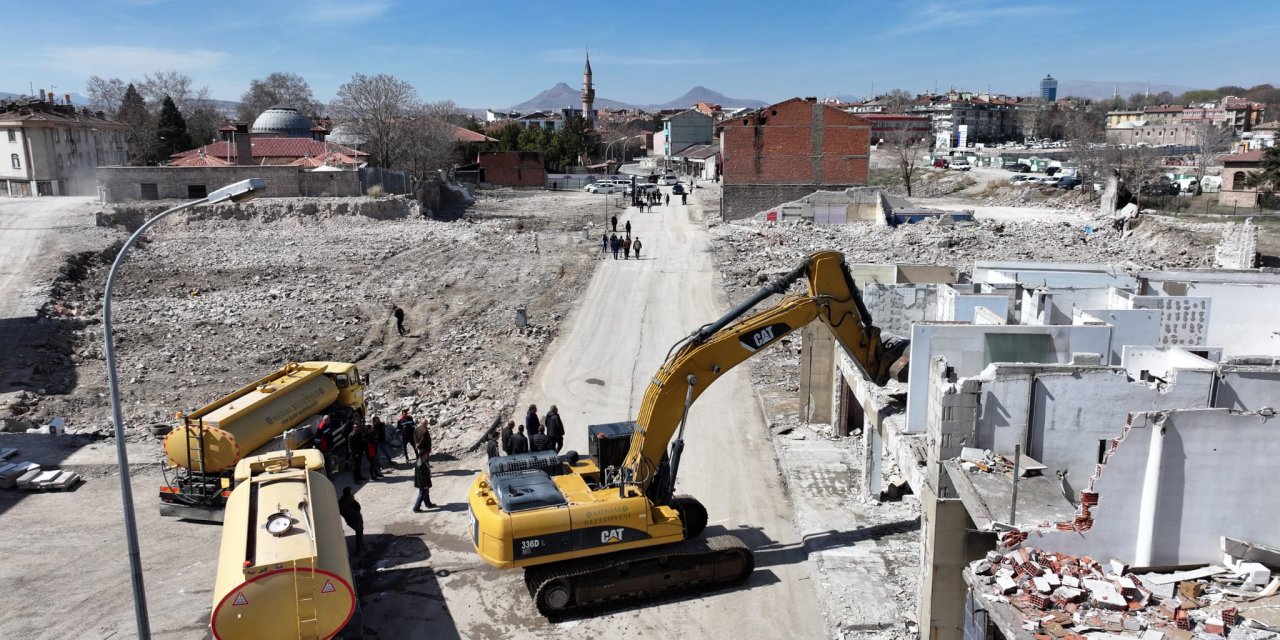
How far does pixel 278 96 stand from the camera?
11850 centimetres

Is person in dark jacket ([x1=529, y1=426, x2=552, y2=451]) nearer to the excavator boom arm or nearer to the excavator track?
the excavator boom arm

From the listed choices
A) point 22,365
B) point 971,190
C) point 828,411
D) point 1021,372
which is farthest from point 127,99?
point 1021,372

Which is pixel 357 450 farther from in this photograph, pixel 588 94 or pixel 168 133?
pixel 588 94

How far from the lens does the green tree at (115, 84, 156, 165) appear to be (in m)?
71.1

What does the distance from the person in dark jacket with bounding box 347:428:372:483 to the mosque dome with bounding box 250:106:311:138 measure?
72160mm

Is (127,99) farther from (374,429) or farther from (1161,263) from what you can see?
(1161,263)

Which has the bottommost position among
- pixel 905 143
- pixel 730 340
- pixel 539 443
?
pixel 539 443

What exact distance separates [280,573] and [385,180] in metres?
47.1

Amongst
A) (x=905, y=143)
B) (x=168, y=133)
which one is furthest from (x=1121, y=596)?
(x=168, y=133)

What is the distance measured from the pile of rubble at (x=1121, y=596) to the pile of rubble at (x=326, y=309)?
40.0 ft

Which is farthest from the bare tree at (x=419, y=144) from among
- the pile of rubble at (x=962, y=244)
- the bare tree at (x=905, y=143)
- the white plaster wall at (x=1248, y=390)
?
the white plaster wall at (x=1248, y=390)

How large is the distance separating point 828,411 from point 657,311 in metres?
11.7

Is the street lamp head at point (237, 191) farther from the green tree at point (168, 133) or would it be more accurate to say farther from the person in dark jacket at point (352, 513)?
the green tree at point (168, 133)

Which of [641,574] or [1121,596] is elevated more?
[1121,596]
